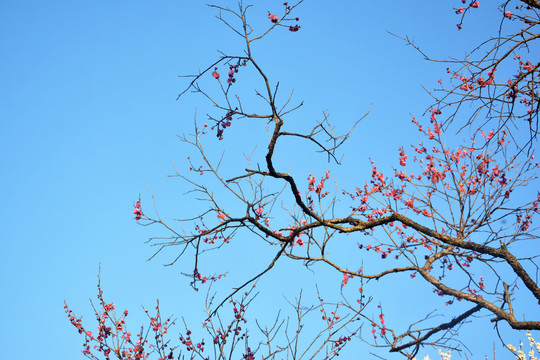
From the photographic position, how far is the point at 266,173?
410 centimetres

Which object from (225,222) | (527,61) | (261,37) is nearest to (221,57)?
(261,37)

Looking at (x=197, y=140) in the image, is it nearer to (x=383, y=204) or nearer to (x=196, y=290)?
(x=196, y=290)

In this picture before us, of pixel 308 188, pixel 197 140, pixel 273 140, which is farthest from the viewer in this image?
pixel 308 188

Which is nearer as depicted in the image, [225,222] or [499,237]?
[225,222]

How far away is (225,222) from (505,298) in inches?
134

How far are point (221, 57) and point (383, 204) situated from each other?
4.24m

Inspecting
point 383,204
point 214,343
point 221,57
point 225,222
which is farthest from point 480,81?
point 214,343

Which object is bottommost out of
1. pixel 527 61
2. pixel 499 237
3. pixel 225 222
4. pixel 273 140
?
pixel 225 222

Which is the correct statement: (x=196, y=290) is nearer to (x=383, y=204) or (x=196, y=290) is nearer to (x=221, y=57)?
(x=221, y=57)

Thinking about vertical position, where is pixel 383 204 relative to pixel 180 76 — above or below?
above

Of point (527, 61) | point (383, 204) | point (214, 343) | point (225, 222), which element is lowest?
point (214, 343)

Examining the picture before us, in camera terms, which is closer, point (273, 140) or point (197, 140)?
point (273, 140)

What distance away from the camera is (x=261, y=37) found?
13.4 ft

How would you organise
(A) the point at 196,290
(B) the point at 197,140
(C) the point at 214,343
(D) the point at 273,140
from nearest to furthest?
1. (D) the point at 273,140
2. (A) the point at 196,290
3. (B) the point at 197,140
4. (C) the point at 214,343
